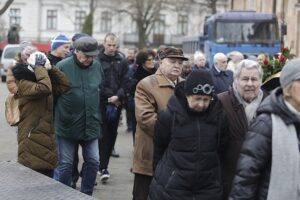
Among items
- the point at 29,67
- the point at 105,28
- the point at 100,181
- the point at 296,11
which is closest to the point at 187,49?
the point at 296,11

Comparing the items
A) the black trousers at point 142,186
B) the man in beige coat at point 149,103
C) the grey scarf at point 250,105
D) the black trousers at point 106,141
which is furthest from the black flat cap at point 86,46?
the grey scarf at point 250,105

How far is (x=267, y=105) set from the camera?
4.39 m

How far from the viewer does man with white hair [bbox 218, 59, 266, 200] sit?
5227 millimetres

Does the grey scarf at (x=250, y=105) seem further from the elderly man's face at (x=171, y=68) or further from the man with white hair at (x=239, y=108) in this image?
the elderly man's face at (x=171, y=68)

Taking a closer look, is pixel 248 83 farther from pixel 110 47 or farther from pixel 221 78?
pixel 221 78

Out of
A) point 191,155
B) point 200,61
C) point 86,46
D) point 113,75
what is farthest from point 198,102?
point 200,61

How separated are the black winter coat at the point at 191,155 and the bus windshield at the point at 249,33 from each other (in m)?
21.0

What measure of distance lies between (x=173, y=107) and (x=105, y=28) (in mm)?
80978

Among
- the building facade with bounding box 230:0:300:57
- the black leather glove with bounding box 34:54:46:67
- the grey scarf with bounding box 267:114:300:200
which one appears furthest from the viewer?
the building facade with bounding box 230:0:300:57

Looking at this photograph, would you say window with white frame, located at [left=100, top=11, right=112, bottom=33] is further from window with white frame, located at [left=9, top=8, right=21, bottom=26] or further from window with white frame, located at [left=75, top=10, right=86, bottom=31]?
window with white frame, located at [left=9, top=8, right=21, bottom=26]

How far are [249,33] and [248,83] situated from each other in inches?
830

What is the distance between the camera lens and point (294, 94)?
14.3 ft

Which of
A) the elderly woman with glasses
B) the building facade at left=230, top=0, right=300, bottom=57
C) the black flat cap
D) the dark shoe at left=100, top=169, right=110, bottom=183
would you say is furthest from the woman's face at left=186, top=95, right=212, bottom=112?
the building facade at left=230, top=0, right=300, bottom=57

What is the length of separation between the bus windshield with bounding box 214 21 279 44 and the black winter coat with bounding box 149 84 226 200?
826 inches
